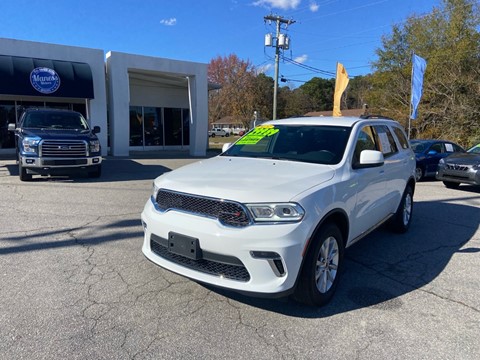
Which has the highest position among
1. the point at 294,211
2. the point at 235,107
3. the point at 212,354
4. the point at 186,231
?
the point at 235,107

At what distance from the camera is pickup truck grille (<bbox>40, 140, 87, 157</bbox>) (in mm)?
9586

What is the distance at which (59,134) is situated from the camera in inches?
391

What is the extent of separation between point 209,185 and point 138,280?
56.9 inches

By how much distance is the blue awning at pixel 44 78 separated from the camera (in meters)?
14.6

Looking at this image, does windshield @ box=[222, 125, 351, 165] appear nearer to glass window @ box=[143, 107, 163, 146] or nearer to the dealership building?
the dealership building

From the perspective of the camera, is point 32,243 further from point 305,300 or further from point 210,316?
point 305,300

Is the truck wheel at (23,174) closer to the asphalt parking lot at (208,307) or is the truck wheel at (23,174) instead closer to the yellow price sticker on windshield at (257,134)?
the asphalt parking lot at (208,307)

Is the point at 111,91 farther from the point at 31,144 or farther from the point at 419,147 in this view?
the point at 419,147

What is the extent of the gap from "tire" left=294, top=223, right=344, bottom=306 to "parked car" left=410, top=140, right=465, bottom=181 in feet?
33.2

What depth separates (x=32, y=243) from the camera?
198 inches

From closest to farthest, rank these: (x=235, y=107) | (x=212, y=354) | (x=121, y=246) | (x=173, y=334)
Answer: (x=212, y=354)
(x=173, y=334)
(x=121, y=246)
(x=235, y=107)

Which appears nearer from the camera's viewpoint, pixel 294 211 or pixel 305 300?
pixel 294 211

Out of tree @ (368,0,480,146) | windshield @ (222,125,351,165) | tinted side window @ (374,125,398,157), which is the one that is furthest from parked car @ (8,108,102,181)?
tree @ (368,0,480,146)

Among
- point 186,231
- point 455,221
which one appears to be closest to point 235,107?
point 455,221
